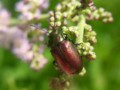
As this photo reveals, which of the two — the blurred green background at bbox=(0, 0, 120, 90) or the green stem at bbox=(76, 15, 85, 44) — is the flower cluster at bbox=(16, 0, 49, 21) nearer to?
the green stem at bbox=(76, 15, 85, 44)

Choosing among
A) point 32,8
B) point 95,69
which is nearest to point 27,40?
point 32,8

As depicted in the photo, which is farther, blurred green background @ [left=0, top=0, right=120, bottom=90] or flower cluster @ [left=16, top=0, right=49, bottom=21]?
blurred green background @ [left=0, top=0, right=120, bottom=90]

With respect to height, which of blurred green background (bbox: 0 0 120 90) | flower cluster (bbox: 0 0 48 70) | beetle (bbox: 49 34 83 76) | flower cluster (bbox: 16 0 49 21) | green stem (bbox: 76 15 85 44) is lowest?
blurred green background (bbox: 0 0 120 90)

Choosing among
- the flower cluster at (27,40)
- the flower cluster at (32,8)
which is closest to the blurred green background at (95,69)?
the flower cluster at (27,40)

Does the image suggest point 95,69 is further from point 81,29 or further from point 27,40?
point 81,29

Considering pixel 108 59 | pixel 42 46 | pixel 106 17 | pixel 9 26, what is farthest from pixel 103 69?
pixel 106 17

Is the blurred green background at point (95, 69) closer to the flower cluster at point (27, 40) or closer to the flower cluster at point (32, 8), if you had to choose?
the flower cluster at point (27, 40)

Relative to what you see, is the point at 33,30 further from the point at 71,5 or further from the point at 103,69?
the point at 103,69

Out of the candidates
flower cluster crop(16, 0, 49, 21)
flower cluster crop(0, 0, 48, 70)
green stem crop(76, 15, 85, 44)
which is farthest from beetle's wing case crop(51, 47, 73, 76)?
flower cluster crop(16, 0, 49, 21)
